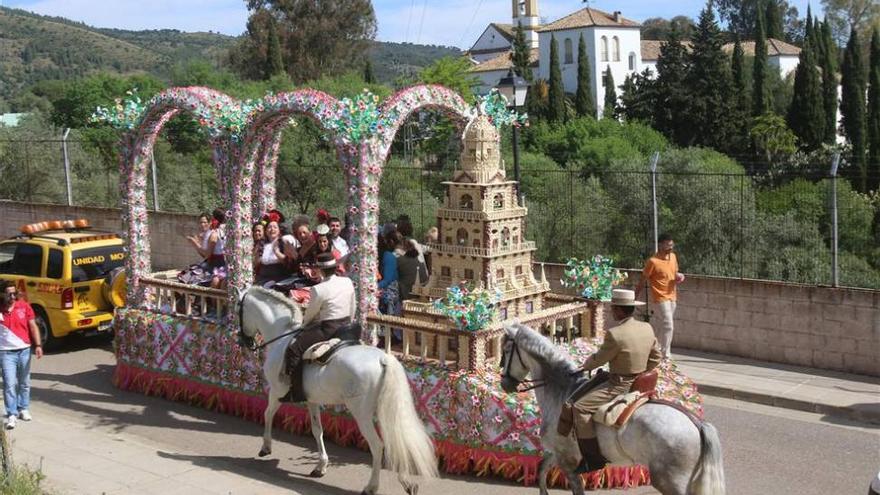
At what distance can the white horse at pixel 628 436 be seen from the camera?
7.09 m

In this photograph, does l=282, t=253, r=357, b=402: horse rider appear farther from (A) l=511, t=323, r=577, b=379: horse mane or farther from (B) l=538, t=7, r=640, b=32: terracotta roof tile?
(B) l=538, t=7, r=640, b=32: terracotta roof tile

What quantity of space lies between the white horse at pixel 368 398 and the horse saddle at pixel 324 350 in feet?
0.24

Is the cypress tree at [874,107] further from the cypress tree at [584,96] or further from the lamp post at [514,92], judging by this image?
the lamp post at [514,92]

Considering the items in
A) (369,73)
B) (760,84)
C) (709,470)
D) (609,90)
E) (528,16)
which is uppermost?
(528,16)

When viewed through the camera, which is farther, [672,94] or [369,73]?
[369,73]

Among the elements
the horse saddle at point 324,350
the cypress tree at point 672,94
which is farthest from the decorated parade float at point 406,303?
the cypress tree at point 672,94

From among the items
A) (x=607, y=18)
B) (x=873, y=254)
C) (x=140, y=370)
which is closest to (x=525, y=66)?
(x=607, y=18)

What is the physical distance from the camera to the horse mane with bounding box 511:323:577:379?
835cm

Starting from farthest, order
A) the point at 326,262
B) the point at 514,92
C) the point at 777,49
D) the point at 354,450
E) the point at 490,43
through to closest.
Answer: the point at 490,43 → the point at 777,49 → the point at 514,92 → the point at 354,450 → the point at 326,262

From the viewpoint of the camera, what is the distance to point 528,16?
108 metres

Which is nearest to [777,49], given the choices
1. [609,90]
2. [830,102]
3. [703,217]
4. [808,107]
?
[609,90]

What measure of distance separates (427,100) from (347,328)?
2.92 m

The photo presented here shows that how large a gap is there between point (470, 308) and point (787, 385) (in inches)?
230

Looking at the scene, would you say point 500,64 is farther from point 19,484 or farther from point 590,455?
point 19,484
